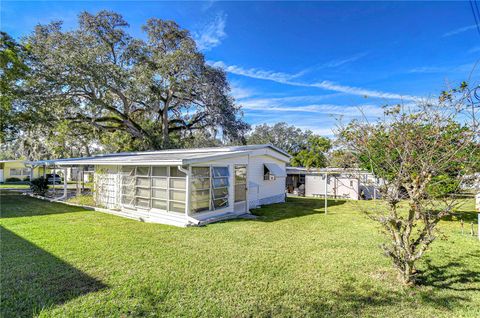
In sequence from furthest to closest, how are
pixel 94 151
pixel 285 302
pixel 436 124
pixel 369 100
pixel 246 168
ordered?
pixel 94 151
pixel 246 168
pixel 369 100
pixel 436 124
pixel 285 302

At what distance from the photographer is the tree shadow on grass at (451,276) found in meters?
4.69

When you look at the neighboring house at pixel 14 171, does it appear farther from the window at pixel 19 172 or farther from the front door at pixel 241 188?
the front door at pixel 241 188

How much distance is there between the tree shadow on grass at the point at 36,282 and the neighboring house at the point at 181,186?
4.47m

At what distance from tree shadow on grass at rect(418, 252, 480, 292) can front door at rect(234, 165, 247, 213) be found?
26.2 feet

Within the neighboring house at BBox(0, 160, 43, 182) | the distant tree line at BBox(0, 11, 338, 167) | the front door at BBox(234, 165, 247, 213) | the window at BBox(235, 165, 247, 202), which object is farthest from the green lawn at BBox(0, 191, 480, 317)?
the neighboring house at BBox(0, 160, 43, 182)

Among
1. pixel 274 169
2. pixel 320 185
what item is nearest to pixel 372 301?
pixel 274 169

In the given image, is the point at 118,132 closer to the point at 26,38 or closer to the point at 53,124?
the point at 53,124

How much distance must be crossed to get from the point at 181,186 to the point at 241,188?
3974 mm

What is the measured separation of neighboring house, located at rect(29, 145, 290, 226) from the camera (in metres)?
9.86

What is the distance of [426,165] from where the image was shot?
4320mm

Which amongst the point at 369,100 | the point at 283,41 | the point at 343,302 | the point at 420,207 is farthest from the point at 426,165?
the point at 283,41

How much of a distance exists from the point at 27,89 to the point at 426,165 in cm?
2217

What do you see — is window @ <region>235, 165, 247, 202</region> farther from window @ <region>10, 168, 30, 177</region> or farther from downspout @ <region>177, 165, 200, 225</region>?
window @ <region>10, 168, 30, 177</region>

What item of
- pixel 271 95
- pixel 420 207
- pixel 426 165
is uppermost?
pixel 271 95
